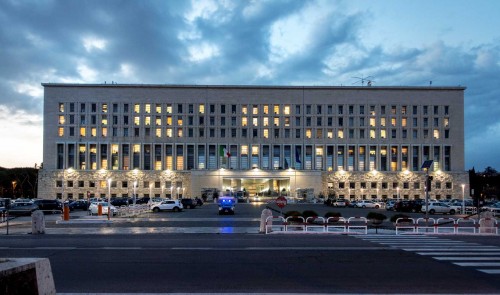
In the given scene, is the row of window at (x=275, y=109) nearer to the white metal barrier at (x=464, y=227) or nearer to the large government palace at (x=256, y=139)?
the large government palace at (x=256, y=139)

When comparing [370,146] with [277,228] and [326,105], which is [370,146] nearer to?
[326,105]

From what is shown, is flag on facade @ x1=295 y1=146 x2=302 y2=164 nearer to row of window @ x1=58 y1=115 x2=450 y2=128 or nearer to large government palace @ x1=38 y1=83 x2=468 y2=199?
large government palace @ x1=38 y1=83 x2=468 y2=199

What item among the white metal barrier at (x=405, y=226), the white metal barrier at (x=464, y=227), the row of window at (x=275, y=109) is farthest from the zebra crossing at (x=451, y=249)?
the row of window at (x=275, y=109)

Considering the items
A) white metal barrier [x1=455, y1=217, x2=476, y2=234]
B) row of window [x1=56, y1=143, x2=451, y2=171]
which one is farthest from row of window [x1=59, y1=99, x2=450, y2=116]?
white metal barrier [x1=455, y1=217, x2=476, y2=234]

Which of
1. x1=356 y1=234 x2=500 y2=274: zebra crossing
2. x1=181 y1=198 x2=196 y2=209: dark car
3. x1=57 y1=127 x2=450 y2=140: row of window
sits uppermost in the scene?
x1=57 y1=127 x2=450 y2=140: row of window

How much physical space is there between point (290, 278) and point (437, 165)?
116948mm

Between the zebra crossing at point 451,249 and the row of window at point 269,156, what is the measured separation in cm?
9430

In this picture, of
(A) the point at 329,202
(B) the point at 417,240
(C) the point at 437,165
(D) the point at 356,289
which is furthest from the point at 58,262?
(C) the point at 437,165

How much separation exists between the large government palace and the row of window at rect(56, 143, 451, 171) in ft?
0.78

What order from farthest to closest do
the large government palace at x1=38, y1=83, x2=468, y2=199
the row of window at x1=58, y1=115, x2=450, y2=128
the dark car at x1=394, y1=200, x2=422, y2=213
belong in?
the row of window at x1=58, y1=115, x2=450, y2=128
the large government palace at x1=38, y1=83, x2=468, y2=199
the dark car at x1=394, y1=200, x2=422, y2=213

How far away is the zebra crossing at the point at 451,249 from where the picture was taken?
53.0 ft

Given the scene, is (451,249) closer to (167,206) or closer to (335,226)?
(335,226)

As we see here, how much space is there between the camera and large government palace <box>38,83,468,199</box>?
118750 mm

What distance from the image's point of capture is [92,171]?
118m
